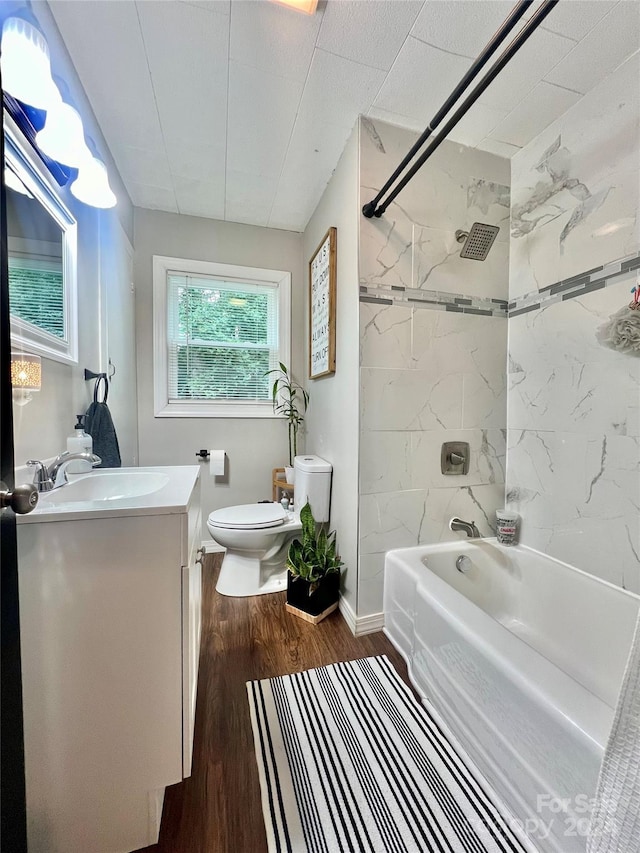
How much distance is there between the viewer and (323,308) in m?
2.06

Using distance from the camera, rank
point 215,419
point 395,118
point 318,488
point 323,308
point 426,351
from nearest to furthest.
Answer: point 395,118 < point 426,351 < point 318,488 < point 323,308 < point 215,419

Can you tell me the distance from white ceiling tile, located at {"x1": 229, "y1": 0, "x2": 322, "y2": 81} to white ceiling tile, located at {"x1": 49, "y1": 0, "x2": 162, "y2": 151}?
363 mm

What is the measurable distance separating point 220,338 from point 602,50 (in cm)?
234

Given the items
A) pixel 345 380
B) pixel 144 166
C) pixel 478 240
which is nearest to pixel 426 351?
pixel 345 380

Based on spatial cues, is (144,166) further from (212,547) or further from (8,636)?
(212,547)

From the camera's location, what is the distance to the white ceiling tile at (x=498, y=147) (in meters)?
1.69

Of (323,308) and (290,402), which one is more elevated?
(323,308)

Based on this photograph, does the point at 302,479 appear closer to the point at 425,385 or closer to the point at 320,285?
the point at 425,385

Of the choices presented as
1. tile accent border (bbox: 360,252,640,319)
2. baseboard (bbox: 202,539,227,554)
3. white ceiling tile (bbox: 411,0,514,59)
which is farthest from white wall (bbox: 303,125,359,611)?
baseboard (bbox: 202,539,227,554)

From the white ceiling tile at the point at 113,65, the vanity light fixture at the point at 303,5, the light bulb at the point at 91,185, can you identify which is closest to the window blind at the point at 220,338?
the white ceiling tile at the point at 113,65

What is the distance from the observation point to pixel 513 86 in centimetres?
139

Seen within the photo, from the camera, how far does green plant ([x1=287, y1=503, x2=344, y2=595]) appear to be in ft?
5.64

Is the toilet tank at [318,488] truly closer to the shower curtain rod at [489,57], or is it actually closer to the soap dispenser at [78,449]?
the soap dispenser at [78,449]

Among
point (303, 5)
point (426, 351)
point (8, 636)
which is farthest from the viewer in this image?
point (426, 351)
